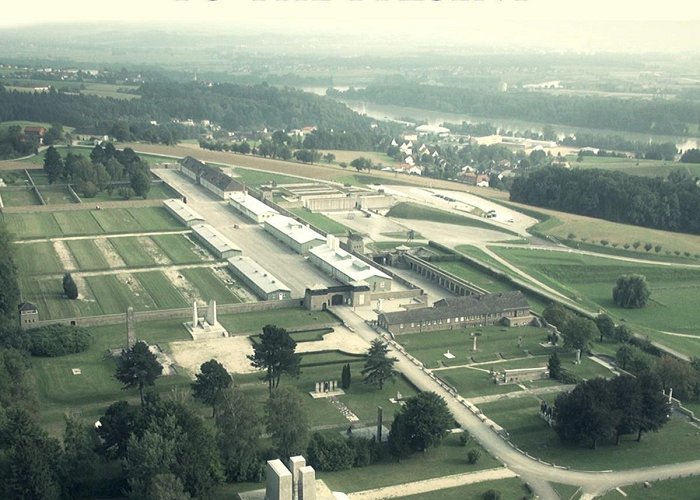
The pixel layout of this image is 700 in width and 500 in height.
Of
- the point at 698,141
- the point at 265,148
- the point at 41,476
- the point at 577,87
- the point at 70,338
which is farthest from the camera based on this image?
the point at 577,87

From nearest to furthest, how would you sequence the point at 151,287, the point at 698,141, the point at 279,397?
the point at 279,397 → the point at 151,287 → the point at 698,141

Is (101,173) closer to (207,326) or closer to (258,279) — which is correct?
(258,279)

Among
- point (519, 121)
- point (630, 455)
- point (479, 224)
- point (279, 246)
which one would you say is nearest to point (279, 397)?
point (630, 455)

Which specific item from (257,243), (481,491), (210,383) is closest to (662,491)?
(481,491)

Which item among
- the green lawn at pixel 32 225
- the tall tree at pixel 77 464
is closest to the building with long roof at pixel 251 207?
the green lawn at pixel 32 225

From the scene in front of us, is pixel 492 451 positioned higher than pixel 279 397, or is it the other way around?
pixel 279 397

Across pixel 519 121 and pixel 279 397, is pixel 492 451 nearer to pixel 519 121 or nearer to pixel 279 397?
pixel 279 397

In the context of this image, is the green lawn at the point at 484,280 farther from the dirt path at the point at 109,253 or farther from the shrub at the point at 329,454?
the shrub at the point at 329,454

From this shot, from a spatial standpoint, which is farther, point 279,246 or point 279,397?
point 279,246
